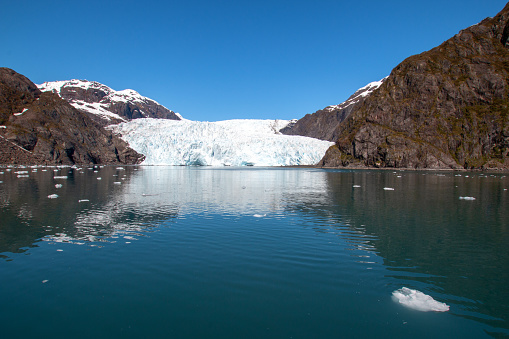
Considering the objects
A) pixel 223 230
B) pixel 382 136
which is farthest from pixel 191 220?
pixel 382 136

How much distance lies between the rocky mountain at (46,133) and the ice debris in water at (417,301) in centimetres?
10572

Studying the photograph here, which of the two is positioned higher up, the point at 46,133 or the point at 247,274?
the point at 46,133

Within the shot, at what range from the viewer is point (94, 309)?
7527 millimetres

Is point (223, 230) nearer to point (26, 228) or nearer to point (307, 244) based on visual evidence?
point (307, 244)

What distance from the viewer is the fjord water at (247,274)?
6895 millimetres

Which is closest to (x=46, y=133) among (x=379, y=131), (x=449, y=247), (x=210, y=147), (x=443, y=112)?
(x=210, y=147)

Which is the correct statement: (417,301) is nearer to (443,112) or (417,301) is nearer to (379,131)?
(379,131)

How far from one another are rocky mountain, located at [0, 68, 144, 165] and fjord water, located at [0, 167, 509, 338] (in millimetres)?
86974

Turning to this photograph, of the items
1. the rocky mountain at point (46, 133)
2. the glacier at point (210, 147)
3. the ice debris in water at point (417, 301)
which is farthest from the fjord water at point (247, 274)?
the glacier at point (210, 147)

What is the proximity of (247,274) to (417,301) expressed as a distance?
15.3ft

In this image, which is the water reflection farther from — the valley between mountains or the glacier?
the valley between mountains

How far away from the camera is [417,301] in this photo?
7855 millimetres

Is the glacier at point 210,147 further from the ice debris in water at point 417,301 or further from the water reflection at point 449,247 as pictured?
the ice debris in water at point 417,301

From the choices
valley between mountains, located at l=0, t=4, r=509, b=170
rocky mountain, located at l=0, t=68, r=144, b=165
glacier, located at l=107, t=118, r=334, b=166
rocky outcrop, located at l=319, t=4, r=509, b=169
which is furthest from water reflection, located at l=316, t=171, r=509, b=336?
rocky mountain, located at l=0, t=68, r=144, b=165
